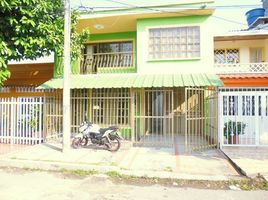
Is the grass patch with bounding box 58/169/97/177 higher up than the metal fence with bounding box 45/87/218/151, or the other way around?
the metal fence with bounding box 45/87/218/151

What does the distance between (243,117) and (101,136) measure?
5937 mm

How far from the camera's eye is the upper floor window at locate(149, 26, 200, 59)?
12781mm

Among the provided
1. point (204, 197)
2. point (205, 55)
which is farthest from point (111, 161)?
point (205, 55)

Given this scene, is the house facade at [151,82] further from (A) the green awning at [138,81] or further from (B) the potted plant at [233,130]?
(B) the potted plant at [233,130]

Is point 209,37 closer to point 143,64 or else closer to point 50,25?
point 143,64

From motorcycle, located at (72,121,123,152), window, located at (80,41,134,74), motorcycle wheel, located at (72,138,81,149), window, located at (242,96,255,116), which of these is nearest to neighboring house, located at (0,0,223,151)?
window, located at (80,41,134,74)

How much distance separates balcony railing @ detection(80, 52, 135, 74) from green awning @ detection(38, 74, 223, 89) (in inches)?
41.7

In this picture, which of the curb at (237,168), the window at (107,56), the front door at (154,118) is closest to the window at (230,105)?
the front door at (154,118)

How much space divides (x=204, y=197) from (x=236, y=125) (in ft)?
19.4

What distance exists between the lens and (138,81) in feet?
39.3

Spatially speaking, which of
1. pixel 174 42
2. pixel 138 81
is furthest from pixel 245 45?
pixel 138 81

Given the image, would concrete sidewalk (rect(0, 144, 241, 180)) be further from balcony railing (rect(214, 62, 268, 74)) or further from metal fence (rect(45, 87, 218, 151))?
balcony railing (rect(214, 62, 268, 74))

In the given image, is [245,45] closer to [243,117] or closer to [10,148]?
[243,117]

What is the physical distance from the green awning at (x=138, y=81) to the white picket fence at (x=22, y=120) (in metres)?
1.06
